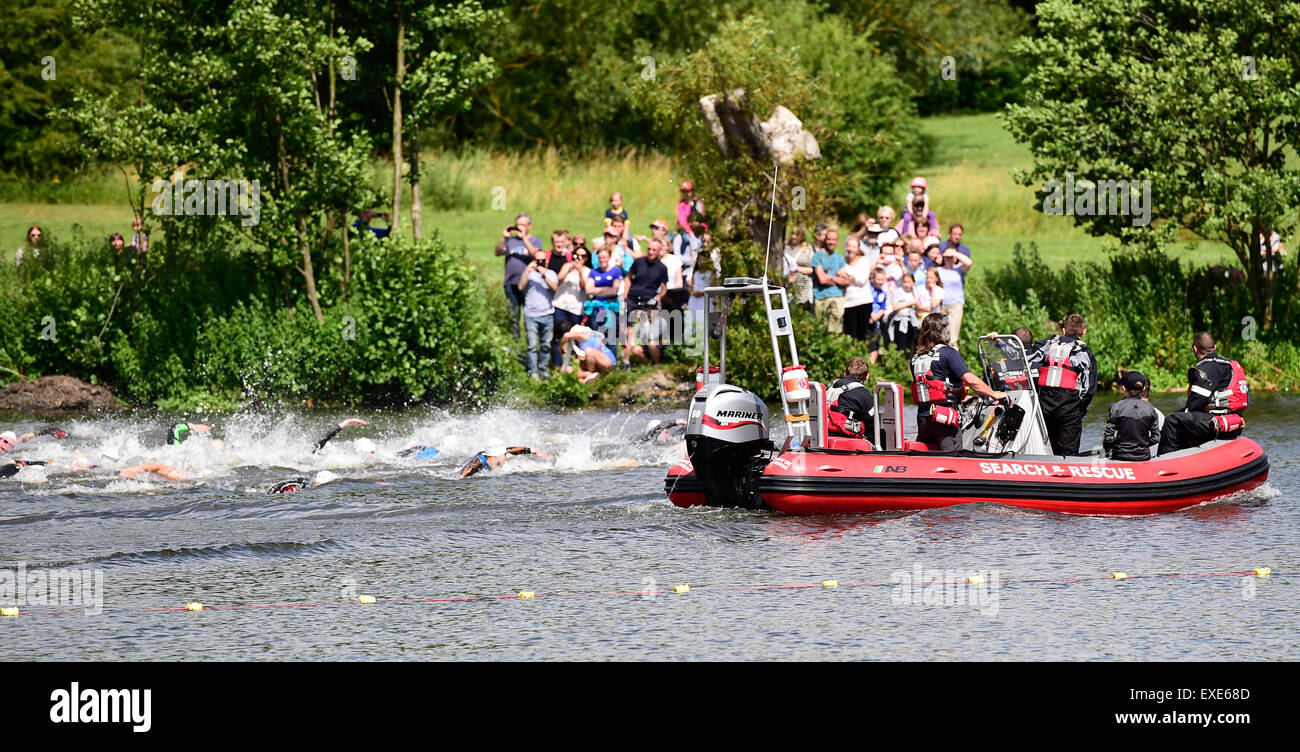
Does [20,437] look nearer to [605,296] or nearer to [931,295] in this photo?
[605,296]

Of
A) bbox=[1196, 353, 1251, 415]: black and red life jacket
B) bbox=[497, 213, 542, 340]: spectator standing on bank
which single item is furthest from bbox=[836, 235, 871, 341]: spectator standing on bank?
bbox=[1196, 353, 1251, 415]: black and red life jacket

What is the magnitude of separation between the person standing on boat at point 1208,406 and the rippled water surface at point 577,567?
744 millimetres

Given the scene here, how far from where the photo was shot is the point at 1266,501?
1620 cm

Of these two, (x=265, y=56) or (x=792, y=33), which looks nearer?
(x=265, y=56)

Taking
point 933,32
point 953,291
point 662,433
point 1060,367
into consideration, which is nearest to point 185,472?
point 662,433

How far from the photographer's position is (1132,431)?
51.9 feet

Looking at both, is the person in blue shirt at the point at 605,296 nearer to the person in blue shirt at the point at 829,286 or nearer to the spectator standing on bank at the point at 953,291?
the person in blue shirt at the point at 829,286

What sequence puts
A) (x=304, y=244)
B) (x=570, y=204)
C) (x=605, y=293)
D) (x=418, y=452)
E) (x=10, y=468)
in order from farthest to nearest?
(x=570, y=204), (x=304, y=244), (x=605, y=293), (x=418, y=452), (x=10, y=468)

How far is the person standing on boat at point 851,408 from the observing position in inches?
619

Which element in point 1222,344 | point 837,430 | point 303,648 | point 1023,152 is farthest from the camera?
point 1023,152

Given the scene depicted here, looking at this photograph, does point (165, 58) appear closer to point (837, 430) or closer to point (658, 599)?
point (837, 430)

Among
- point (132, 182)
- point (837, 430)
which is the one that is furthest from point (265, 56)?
point (132, 182)

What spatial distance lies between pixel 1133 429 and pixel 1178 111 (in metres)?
10.0
